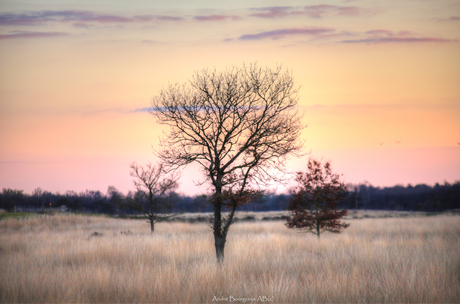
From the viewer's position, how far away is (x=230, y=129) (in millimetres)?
11602

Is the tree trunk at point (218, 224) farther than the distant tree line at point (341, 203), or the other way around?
the distant tree line at point (341, 203)

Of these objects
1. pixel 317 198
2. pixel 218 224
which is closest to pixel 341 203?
pixel 317 198

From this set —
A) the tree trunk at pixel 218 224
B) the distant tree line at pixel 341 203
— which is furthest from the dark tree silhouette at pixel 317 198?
the distant tree line at pixel 341 203

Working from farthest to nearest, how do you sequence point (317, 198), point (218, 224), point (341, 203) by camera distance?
1. point (341, 203)
2. point (317, 198)
3. point (218, 224)

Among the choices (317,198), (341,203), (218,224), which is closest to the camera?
(218,224)

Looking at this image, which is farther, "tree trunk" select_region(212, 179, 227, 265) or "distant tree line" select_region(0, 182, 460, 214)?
"distant tree line" select_region(0, 182, 460, 214)

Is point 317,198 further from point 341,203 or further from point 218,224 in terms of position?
point 341,203

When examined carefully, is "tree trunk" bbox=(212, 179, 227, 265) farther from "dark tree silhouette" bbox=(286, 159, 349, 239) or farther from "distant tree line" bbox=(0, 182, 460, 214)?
"distant tree line" bbox=(0, 182, 460, 214)

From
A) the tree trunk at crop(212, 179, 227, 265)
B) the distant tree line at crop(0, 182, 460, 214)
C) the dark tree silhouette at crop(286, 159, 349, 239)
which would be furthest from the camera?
the distant tree line at crop(0, 182, 460, 214)

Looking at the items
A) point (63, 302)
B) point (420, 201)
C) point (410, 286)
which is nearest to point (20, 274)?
point (63, 302)

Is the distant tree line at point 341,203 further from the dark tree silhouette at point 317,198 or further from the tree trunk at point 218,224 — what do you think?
the tree trunk at point 218,224

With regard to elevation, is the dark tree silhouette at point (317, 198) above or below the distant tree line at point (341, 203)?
above

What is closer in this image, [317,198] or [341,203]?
[317,198]

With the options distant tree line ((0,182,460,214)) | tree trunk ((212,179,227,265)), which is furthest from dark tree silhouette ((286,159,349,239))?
distant tree line ((0,182,460,214))
